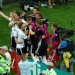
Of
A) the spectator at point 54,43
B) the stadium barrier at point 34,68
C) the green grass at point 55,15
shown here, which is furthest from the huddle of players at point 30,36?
the green grass at point 55,15

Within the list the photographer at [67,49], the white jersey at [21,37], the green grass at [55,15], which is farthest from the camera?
the green grass at [55,15]

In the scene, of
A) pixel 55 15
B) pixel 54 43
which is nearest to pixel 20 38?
pixel 54 43

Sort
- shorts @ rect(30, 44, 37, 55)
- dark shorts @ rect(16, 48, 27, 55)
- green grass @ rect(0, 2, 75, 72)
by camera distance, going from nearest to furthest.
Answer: shorts @ rect(30, 44, 37, 55)
dark shorts @ rect(16, 48, 27, 55)
green grass @ rect(0, 2, 75, 72)

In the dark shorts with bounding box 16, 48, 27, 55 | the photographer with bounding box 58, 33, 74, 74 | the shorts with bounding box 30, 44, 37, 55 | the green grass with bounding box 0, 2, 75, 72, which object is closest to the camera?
the photographer with bounding box 58, 33, 74, 74

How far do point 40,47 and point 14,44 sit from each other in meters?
1.42

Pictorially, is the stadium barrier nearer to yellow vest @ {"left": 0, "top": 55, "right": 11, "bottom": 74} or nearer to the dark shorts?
the dark shorts

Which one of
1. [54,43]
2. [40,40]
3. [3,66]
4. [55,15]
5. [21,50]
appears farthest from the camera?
[55,15]

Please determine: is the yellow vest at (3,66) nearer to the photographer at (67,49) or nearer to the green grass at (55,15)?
the photographer at (67,49)

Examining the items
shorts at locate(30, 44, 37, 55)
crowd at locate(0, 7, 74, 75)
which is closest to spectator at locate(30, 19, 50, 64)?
crowd at locate(0, 7, 74, 75)

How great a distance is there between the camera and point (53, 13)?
2050cm

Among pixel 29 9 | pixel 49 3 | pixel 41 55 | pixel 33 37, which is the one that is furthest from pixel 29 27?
pixel 49 3

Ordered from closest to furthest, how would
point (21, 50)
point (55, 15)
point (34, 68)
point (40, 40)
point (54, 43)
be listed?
point (34, 68) < point (40, 40) < point (21, 50) < point (54, 43) < point (55, 15)

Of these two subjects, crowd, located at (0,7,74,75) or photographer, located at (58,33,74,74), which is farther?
crowd, located at (0,7,74,75)

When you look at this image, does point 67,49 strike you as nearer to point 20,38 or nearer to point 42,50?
point 42,50
